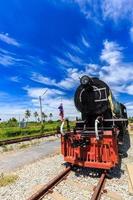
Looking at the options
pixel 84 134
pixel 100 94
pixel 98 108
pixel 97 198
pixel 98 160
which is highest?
pixel 100 94

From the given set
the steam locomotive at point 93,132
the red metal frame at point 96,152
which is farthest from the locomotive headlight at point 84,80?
the red metal frame at point 96,152

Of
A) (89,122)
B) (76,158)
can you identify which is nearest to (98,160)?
(76,158)

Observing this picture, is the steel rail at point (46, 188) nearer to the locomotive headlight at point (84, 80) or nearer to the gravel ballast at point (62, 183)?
the gravel ballast at point (62, 183)

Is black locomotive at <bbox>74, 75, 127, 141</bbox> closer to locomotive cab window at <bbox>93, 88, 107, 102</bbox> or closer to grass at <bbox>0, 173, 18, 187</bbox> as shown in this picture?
locomotive cab window at <bbox>93, 88, 107, 102</bbox>

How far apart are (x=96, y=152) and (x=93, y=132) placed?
2.48 ft

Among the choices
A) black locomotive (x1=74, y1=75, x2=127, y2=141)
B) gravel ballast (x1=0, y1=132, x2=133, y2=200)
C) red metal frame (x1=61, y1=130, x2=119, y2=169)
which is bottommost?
gravel ballast (x1=0, y1=132, x2=133, y2=200)

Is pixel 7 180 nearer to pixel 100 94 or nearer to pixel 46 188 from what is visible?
pixel 46 188

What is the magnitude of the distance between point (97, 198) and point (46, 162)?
4.61 m

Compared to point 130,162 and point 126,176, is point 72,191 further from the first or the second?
point 130,162

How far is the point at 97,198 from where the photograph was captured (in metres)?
5.23

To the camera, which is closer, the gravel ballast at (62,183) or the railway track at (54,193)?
the railway track at (54,193)

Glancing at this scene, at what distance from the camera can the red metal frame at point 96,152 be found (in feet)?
24.0

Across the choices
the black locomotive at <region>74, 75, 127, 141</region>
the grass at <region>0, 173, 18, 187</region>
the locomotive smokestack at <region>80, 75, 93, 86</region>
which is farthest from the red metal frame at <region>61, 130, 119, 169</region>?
the grass at <region>0, 173, 18, 187</region>

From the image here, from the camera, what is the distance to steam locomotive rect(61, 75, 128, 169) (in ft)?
24.3
